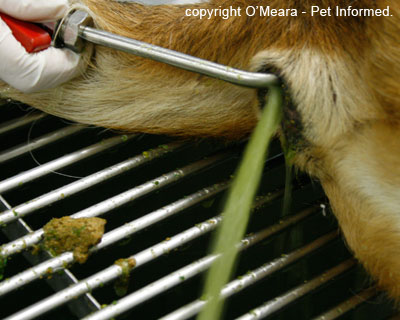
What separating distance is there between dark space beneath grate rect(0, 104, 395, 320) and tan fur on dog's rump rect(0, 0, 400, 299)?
115 millimetres

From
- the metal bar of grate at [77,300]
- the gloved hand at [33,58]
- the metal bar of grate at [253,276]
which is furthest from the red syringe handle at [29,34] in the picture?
the metal bar of grate at [253,276]

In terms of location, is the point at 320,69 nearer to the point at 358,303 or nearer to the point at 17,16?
the point at 358,303

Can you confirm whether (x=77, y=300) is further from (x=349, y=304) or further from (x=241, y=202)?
(x=349, y=304)

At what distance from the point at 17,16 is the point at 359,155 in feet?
2.45

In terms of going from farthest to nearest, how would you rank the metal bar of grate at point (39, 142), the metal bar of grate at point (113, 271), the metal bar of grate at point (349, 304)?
the metal bar of grate at point (39, 142) < the metal bar of grate at point (349, 304) < the metal bar of grate at point (113, 271)

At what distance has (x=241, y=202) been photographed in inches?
42.0

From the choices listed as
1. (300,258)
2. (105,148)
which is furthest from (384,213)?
(105,148)

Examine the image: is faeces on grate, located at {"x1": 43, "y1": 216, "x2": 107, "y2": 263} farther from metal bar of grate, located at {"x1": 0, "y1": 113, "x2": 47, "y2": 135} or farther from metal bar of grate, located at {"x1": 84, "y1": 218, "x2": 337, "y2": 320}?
metal bar of grate, located at {"x1": 0, "y1": 113, "x2": 47, "y2": 135}

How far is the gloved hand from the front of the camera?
118 cm

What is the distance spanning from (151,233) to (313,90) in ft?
2.15

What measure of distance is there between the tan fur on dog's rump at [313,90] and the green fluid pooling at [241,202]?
0.16ft

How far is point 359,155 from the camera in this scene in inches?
40.3

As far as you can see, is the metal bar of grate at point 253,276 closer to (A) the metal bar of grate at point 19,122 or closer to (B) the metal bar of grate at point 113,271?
(B) the metal bar of grate at point 113,271

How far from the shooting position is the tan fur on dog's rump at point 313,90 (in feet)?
3.27
